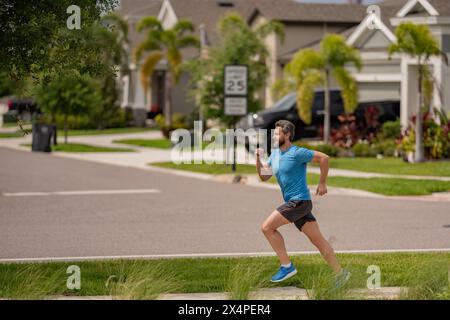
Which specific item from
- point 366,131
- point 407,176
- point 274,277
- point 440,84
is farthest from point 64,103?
point 274,277

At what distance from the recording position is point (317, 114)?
34938 millimetres

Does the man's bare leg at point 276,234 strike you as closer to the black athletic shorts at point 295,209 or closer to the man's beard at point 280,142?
the black athletic shorts at point 295,209

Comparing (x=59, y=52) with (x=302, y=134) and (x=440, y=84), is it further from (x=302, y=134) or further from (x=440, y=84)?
(x=302, y=134)

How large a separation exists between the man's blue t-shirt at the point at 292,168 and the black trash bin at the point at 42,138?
29.4 meters

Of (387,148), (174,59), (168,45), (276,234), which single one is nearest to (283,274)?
(276,234)

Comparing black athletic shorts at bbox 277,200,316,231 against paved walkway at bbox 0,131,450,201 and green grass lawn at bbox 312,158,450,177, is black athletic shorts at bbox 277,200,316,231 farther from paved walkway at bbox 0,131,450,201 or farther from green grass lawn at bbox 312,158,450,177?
green grass lawn at bbox 312,158,450,177

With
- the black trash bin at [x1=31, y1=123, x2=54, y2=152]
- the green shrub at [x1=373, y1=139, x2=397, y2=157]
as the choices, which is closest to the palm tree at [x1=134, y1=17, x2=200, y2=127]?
the black trash bin at [x1=31, y1=123, x2=54, y2=152]

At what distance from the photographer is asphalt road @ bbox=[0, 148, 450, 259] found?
1391 centimetres

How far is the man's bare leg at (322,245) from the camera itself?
33.0ft

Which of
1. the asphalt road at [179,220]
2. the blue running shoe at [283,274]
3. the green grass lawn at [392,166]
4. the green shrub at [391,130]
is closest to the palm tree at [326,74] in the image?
the green shrub at [391,130]

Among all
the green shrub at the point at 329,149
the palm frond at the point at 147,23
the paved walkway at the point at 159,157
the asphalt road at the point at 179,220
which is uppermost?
the palm frond at the point at 147,23

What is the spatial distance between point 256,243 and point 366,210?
4.82 m

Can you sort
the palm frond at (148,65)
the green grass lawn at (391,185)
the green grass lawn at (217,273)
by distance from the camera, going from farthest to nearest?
the palm frond at (148,65) → the green grass lawn at (391,185) → the green grass lawn at (217,273)

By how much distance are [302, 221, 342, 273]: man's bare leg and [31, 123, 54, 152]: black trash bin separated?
29.5 m
